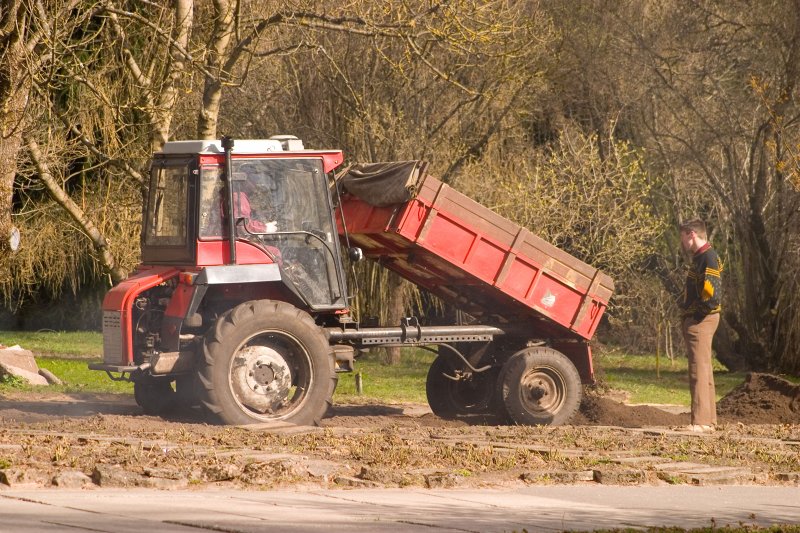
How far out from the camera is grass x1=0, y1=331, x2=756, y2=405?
17.8 meters

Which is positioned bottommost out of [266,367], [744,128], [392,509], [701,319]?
[392,509]

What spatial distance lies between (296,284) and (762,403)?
5.76 metres

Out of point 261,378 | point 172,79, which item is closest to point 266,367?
point 261,378

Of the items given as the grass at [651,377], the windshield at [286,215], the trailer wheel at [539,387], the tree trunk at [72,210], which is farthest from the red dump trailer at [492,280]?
the tree trunk at [72,210]

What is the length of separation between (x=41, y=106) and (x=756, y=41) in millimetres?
11993

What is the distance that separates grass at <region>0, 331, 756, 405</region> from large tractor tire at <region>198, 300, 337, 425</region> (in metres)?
3.97

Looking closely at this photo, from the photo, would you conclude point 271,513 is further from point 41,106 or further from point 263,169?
point 41,106

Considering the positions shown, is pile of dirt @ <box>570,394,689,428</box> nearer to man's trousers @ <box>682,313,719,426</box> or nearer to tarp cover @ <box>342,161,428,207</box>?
man's trousers @ <box>682,313,719,426</box>

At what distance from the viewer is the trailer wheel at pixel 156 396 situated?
13422 millimetres

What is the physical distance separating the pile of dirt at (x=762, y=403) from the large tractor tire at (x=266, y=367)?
15.6ft

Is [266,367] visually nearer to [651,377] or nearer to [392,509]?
[392,509]

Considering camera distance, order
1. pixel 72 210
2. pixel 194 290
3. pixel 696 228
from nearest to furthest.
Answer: pixel 194 290 → pixel 696 228 → pixel 72 210

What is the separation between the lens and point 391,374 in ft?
73.4

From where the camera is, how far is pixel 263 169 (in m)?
12.6
